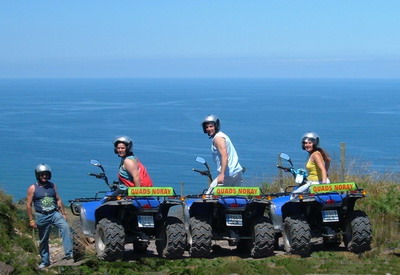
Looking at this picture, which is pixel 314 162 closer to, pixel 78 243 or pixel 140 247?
pixel 140 247

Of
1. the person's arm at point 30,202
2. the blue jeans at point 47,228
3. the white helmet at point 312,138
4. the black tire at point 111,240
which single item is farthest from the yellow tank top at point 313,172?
the person's arm at point 30,202

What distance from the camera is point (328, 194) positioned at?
11.4 meters

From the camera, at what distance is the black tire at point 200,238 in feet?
36.7

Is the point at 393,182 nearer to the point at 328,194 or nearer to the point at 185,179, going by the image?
the point at 328,194

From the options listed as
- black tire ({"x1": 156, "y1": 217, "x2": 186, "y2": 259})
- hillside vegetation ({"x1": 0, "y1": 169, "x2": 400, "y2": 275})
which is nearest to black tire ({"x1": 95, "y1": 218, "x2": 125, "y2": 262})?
hillside vegetation ({"x1": 0, "y1": 169, "x2": 400, "y2": 275})

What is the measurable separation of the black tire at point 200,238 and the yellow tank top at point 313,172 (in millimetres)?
1717

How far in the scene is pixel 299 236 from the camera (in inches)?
443

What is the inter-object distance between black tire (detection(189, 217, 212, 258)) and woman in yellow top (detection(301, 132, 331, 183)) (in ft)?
5.70

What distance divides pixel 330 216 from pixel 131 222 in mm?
2649

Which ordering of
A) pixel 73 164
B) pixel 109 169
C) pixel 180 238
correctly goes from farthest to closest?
1. pixel 73 164
2. pixel 109 169
3. pixel 180 238

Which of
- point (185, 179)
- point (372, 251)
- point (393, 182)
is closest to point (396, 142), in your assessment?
point (185, 179)

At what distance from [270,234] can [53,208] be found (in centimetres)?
285

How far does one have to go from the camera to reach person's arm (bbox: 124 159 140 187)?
1126 cm

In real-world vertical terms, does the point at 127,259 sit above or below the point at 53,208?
below
